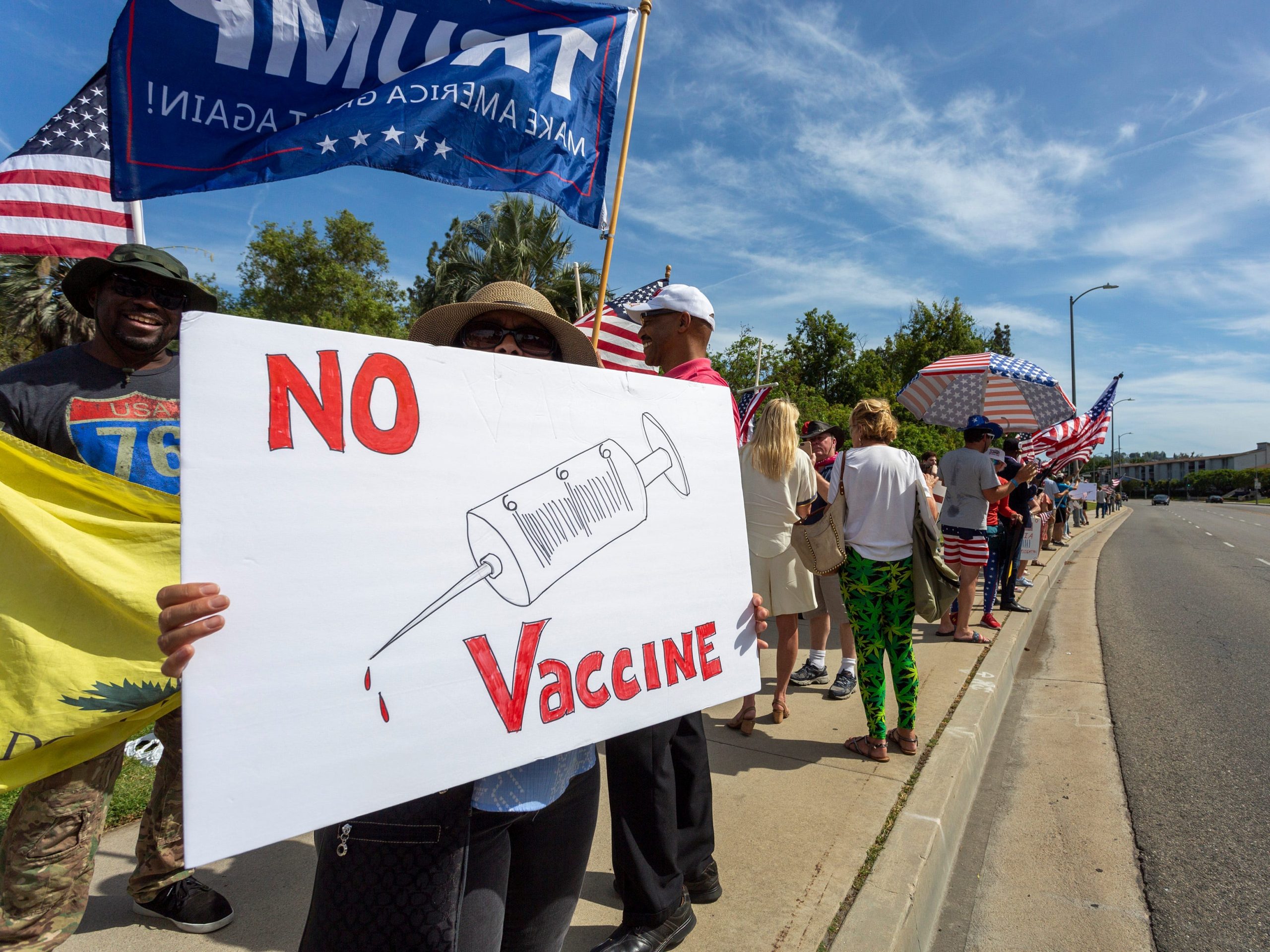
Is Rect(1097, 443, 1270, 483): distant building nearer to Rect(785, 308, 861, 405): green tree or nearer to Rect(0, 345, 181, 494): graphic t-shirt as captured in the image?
Rect(785, 308, 861, 405): green tree

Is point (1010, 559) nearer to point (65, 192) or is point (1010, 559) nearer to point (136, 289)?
point (136, 289)

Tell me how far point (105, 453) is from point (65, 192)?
5.64ft

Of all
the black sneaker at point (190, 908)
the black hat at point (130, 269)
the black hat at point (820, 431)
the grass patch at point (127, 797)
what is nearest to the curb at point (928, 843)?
the black sneaker at point (190, 908)

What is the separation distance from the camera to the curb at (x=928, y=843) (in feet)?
7.18

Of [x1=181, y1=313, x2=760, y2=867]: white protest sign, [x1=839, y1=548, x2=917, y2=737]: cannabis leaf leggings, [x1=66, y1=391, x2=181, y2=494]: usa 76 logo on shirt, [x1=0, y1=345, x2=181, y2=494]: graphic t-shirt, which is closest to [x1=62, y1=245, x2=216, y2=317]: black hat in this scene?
[x1=0, y1=345, x2=181, y2=494]: graphic t-shirt

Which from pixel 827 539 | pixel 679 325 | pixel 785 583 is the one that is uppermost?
pixel 679 325

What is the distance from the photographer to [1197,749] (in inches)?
164

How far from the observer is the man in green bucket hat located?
68.1 inches

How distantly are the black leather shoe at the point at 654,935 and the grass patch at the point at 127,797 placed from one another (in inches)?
74.0

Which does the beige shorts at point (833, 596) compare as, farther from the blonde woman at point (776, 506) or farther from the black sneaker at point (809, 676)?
the blonde woman at point (776, 506)

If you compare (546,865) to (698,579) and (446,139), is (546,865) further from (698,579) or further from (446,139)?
(446,139)

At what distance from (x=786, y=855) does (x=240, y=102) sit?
3566 mm

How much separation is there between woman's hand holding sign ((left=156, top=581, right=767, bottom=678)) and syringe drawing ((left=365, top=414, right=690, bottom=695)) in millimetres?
248

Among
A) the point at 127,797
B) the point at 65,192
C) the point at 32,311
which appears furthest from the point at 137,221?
the point at 32,311
